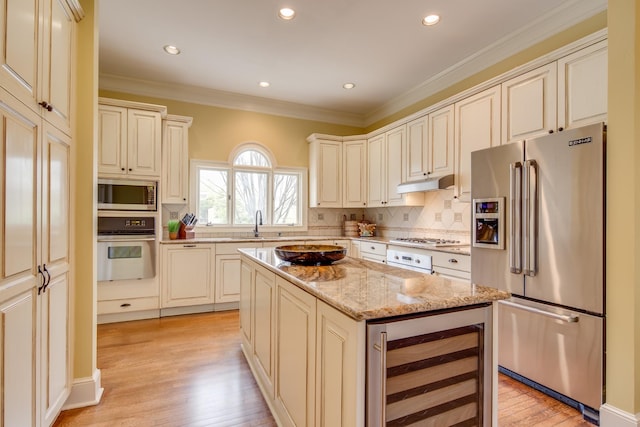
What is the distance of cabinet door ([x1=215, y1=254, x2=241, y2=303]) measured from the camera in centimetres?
401

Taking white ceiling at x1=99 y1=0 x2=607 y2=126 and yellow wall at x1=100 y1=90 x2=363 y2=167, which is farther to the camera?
yellow wall at x1=100 y1=90 x2=363 y2=167

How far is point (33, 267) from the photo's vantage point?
1514mm

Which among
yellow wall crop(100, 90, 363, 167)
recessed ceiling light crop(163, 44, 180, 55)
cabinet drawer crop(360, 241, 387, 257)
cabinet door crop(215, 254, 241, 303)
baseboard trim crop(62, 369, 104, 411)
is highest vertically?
recessed ceiling light crop(163, 44, 180, 55)

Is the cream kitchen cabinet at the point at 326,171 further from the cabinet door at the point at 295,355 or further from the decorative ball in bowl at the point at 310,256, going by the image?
the cabinet door at the point at 295,355

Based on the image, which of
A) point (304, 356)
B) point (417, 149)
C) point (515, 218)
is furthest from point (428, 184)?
point (304, 356)

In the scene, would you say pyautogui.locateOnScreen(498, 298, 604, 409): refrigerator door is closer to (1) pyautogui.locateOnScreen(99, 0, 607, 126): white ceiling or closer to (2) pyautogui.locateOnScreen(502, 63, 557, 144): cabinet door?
(2) pyautogui.locateOnScreen(502, 63, 557, 144): cabinet door

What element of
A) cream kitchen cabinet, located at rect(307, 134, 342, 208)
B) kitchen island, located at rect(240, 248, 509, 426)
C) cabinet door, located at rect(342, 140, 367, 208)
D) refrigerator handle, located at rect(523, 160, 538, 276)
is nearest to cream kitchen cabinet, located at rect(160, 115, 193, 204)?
cream kitchen cabinet, located at rect(307, 134, 342, 208)

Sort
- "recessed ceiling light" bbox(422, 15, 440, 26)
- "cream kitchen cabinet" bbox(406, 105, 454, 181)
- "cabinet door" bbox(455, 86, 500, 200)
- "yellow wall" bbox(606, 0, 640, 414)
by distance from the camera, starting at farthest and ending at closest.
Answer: "cream kitchen cabinet" bbox(406, 105, 454, 181)
"cabinet door" bbox(455, 86, 500, 200)
"recessed ceiling light" bbox(422, 15, 440, 26)
"yellow wall" bbox(606, 0, 640, 414)

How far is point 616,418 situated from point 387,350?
160 cm

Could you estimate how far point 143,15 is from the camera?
109 inches

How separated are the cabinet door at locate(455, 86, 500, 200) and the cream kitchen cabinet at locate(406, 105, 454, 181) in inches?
4.2

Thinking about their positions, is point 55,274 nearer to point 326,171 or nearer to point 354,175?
point 326,171

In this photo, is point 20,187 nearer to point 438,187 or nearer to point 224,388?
point 224,388

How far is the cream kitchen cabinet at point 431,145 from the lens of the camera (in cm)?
338
